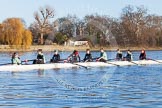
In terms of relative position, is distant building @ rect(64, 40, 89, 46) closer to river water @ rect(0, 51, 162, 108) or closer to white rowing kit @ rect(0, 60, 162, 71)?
white rowing kit @ rect(0, 60, 162, 71)

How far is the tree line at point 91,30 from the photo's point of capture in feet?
298

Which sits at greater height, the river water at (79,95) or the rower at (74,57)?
the rower at (74,57)

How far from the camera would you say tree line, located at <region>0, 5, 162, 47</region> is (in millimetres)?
90875

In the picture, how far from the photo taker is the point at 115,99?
60.0 ft

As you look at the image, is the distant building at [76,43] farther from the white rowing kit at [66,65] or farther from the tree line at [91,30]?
the white rowing kit at [66,65]

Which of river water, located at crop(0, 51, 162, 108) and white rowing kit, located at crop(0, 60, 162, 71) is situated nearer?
river water, located at crop(0, 51, 162, 108)

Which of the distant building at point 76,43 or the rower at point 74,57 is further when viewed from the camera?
the distant building at point 76,43

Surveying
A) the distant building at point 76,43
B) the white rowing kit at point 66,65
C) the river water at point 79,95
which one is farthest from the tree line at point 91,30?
the river water at point 79,95

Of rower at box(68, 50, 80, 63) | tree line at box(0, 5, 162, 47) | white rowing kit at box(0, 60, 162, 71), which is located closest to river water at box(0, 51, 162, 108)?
white rowing kit at box(0, 60, 162, 71)

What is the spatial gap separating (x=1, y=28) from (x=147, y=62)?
202 feet

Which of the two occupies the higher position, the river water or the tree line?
the tree line

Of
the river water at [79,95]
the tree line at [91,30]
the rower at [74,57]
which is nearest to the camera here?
the river water at [79,95]

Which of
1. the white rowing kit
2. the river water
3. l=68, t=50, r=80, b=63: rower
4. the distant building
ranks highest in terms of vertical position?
the distant building

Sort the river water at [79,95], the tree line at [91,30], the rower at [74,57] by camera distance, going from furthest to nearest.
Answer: the tree line at [91,30] < the rower at [74,57] < the river water at [79,95]
